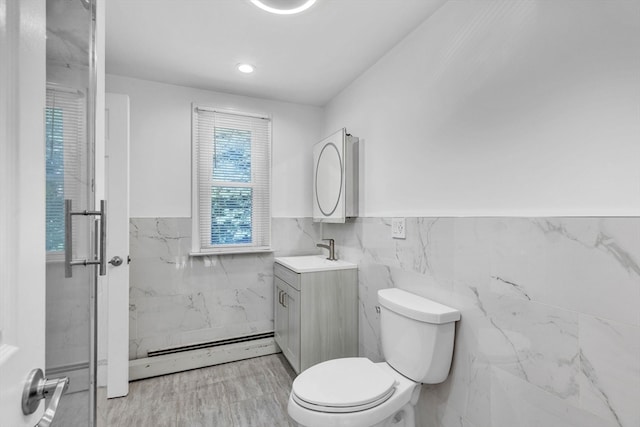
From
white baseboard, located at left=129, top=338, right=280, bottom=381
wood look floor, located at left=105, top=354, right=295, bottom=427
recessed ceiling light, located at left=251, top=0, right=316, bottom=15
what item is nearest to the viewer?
recessed ceiling light, located at left=251, top=0, right=316, bottom=15

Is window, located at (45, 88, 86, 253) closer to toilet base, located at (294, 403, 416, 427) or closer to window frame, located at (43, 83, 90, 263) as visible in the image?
window frame, located at (43, 83, 90, 263)

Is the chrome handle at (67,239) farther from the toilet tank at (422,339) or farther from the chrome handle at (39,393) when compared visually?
the toilet tank at (422,339)

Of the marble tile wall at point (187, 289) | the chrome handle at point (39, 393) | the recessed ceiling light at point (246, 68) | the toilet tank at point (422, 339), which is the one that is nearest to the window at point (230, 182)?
the marble tile wall at point (187, 289)

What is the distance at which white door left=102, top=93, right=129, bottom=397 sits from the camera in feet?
6.53

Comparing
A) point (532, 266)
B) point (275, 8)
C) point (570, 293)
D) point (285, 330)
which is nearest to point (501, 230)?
point (532, 266)

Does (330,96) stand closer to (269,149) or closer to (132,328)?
(269,149)

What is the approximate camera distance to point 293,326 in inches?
87.7

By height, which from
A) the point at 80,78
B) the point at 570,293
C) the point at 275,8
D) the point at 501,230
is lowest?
the point at 570,293

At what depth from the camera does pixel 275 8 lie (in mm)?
1549

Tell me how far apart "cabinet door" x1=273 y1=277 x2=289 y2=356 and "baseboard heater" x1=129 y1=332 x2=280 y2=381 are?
161 millimetres

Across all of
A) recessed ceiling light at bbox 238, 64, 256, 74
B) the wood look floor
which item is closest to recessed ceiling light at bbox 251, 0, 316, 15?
recessed ceiling light at bbox 238, 64, 256, 74

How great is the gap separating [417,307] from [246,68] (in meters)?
1.97

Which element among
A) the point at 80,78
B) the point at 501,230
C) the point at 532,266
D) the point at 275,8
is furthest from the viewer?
the point at 275,8

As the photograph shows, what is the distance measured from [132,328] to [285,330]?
118 cm
